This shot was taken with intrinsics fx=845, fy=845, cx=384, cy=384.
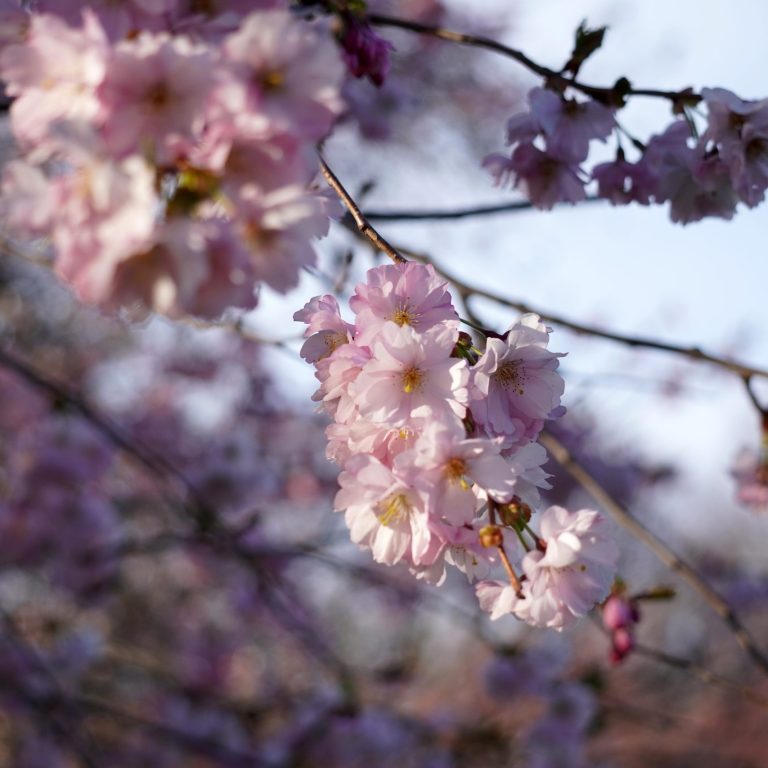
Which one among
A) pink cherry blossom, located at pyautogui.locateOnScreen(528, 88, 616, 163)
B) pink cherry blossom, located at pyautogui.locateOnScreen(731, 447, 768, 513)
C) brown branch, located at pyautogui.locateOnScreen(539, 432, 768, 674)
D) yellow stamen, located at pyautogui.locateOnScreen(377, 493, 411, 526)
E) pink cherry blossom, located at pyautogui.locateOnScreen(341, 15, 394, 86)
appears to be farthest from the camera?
pink cherry blossom, located at pyautogui.locateOnScreen(731, 447, 768, 513)

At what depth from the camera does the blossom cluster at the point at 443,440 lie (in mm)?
1040

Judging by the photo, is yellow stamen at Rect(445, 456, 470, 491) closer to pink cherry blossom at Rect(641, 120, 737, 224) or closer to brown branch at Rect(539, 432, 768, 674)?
pink cherry blossom at Rect(641, 120, 737, 224)

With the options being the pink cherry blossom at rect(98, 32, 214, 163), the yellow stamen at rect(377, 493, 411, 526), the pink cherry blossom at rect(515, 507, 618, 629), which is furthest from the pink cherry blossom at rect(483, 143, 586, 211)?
the pink cherry blossom at rect(98, 32, 214, 163)

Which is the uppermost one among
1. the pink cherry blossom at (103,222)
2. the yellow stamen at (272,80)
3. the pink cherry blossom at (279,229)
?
the yellow stamen at (272,80)

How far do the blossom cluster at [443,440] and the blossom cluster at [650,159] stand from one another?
0.60 metres

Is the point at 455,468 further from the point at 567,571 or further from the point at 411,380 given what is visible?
the point at 567,571

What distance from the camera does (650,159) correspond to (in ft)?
5.46

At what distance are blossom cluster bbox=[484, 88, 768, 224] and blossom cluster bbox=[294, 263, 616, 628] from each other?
0.60 metres

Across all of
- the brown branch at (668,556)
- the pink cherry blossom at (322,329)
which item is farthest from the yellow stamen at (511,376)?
the brown branch at (668,556)

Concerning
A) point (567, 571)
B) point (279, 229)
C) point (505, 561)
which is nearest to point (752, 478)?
point (567, 571)

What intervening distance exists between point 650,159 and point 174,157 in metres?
1.14

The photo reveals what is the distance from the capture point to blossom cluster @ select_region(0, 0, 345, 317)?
2.53ft

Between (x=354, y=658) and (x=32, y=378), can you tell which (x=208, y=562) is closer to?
(x=32, y=378)

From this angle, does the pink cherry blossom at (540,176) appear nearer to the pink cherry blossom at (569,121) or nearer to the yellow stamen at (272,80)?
the pink cherry blossom at (569,121)
